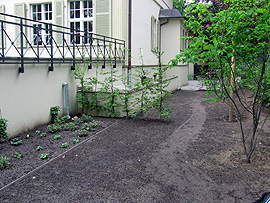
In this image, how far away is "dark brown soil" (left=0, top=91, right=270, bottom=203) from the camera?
356 centimetres

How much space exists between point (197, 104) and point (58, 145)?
7017 millimetres

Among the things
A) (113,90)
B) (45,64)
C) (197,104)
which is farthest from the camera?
(197,104)

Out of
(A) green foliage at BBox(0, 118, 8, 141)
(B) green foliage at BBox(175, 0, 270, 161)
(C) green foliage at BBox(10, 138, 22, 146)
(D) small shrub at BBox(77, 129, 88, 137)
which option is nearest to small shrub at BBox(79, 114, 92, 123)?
(D) small shrub at BBox(77, 129, 88, 137)

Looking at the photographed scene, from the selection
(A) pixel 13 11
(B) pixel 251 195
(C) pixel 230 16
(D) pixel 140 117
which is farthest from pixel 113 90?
(A) pixel 13 11

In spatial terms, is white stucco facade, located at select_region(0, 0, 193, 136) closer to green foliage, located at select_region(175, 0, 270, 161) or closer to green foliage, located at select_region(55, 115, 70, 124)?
green foliage, located at select_region(55, 115, 70, 124)

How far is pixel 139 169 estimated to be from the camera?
4379mm

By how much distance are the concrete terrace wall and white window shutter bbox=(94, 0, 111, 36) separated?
3.41m

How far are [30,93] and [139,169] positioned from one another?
335 cm

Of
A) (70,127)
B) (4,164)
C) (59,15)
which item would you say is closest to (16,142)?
(4,164)

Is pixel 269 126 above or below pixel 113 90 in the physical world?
below

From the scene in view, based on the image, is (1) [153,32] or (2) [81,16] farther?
(1) [153,32]

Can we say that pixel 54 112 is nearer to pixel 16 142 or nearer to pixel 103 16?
pixel 16 142

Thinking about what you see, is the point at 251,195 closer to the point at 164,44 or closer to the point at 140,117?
the point at 140,117

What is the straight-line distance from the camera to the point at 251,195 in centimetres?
357
